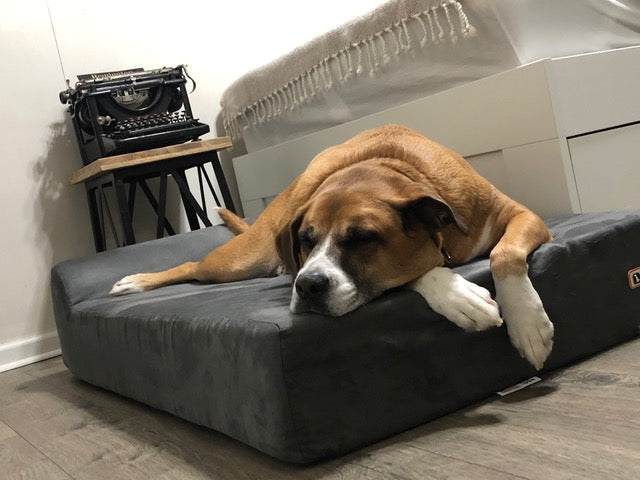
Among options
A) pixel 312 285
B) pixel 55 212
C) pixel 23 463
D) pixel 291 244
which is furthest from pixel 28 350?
pixel 312 285

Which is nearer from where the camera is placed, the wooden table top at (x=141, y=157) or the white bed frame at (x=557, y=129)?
the white bed frame at (x=557, y=129)

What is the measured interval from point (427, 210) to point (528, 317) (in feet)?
0.91

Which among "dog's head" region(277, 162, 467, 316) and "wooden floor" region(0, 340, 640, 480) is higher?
"dog's head" region(277, 162, 467, 316)

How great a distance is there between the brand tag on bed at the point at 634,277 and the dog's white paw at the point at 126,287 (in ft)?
4.65

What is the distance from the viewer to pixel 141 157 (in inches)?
114

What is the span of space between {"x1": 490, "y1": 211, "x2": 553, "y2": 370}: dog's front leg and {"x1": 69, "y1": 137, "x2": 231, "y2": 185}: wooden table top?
1766mm

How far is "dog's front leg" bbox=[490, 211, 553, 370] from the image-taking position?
1433mm

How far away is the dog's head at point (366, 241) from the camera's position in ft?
4.44

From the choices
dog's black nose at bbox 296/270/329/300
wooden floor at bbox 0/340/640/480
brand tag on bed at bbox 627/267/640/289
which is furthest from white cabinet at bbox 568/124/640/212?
dog's black nose at bbox 296/270/329/300

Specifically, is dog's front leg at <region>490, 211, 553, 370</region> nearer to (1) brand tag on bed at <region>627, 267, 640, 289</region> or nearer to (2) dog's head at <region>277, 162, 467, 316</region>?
(2) dog's head at <region>277, 162, 467, 316</region>

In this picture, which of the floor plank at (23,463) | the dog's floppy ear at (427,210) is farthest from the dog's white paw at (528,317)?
the floor plank at (23,463)

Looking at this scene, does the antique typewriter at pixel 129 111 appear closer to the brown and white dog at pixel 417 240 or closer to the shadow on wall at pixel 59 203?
the shadow on wall at pixel 59 203

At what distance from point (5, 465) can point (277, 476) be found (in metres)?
0.76

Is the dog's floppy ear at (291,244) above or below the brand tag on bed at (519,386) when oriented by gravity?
above
